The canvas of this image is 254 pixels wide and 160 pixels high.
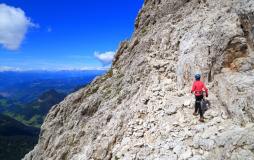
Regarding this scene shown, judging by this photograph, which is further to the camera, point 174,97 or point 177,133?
point 174,97

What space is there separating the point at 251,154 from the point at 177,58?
14930mm

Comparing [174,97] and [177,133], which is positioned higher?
[174,97]

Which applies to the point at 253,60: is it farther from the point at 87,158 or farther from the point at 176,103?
the point at 87,158

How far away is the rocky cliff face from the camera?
18.1 metres

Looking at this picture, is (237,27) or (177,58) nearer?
(237,27)

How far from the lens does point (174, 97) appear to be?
78.8 feet

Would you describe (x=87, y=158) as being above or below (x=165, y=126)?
below

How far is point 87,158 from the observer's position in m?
24.4

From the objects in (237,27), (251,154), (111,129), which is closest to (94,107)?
(111,129)

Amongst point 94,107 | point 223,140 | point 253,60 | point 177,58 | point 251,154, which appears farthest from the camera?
point 94,107

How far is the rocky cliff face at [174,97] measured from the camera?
18.1m

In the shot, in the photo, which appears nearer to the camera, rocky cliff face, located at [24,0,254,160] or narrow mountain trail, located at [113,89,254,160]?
narrow mountain trail, located at [113,89,254,160]

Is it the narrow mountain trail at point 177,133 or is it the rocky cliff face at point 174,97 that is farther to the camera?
the rocky cliff face at point 174,97

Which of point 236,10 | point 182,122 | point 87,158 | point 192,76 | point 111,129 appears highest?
point 236,10
